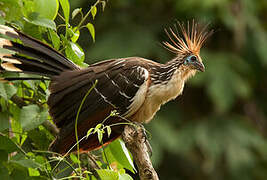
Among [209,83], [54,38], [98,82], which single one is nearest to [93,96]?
[98,82]

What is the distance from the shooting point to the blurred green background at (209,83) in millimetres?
8688

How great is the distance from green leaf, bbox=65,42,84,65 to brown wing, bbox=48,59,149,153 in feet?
0.24

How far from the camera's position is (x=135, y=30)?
9.44m

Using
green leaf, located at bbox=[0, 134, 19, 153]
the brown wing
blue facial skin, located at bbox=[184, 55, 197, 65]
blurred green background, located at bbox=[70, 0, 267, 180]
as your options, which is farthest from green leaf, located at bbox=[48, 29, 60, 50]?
blurred green background, located at bbox=[70, 0, 267, 180]

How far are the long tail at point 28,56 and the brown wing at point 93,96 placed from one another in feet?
0.20

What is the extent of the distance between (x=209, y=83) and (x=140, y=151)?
20.6ft

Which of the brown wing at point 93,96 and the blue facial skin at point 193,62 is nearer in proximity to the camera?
the brown wing at point 93,96

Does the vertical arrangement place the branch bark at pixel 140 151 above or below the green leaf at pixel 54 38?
below

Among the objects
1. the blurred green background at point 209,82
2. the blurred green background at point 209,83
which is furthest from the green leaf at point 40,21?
the blurred green background at point 209,83

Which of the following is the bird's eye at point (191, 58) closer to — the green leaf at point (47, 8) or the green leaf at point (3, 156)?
the green leaf at point (47, 8)

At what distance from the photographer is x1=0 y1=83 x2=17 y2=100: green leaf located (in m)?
2.40

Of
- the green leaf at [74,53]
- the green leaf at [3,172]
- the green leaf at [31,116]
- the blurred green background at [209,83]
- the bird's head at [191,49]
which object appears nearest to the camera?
the green leaf at [3,172]

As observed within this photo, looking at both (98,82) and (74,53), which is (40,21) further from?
(98,82)

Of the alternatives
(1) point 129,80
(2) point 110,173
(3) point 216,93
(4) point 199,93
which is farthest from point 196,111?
(2) point 110,173
